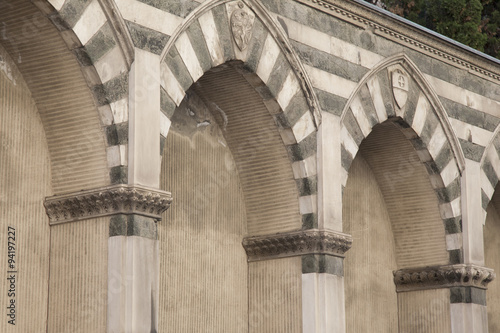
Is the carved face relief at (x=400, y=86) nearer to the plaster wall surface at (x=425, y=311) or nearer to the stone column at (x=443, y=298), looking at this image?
the stone column at (x=443, y=298)

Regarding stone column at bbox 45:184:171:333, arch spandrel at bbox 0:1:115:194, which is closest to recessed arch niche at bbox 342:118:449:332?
stone column at bbox 45:184:171:333

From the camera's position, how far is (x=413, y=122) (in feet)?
36.6

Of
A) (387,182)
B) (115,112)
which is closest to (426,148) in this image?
(387,182)

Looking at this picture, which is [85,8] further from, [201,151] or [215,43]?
[201,151]

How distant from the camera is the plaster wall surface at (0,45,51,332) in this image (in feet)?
26.7

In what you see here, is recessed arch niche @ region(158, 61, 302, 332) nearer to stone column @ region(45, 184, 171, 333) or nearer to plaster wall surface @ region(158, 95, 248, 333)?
plaster wall surface @ region(158, 95, 248, 333)

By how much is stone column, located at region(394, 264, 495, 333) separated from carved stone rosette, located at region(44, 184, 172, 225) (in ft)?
14.4

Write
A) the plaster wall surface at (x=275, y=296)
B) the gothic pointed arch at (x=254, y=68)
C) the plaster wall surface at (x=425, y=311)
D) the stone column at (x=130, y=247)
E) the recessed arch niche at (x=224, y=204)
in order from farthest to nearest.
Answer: the plaster wall surface at (x=425, y=311) → the plaster wall surface at (x=275, y=296) → the recessed arch niche at (x=224, y=204) → the gothic pointed arch at (x=254, y=68) → the stone column at (x=130, y=247)

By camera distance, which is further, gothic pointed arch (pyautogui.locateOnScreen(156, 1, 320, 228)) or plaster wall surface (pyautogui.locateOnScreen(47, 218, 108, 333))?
gothic pointed arch (pyautogui.locateOnScreen(156, 1, 320, 228))

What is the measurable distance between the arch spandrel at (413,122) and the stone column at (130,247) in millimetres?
2751

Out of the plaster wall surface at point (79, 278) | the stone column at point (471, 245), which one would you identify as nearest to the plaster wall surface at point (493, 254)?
the stone column at point (471, 245)

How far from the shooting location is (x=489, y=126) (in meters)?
12.2

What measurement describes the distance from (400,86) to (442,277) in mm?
2159

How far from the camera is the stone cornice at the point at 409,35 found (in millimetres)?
10445
